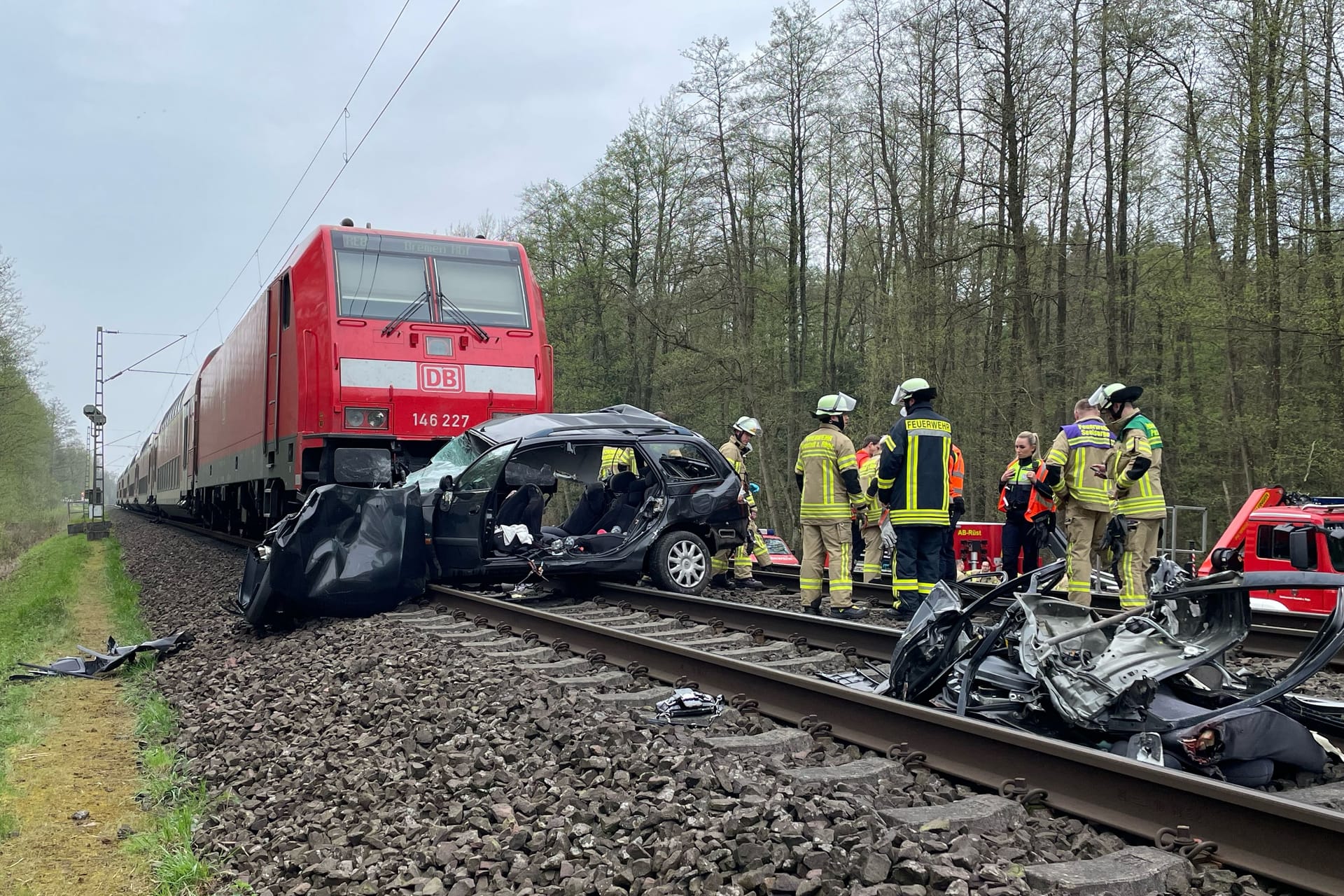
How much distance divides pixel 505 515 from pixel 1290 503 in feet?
28.2

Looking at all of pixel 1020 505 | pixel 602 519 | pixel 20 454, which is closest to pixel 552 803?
pixel 602 519

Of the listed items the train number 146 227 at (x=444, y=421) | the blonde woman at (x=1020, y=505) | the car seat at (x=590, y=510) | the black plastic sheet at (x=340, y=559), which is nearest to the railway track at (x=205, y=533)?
the train number 146 227 at (x=444, y=421)

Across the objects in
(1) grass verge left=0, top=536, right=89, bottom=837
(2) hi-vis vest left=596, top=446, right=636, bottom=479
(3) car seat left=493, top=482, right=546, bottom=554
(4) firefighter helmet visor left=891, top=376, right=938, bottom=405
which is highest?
(4) firefighter helmet visor left=891, top=376, right=938, bottom=405

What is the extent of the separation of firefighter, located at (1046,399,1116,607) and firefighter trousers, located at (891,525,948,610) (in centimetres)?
101

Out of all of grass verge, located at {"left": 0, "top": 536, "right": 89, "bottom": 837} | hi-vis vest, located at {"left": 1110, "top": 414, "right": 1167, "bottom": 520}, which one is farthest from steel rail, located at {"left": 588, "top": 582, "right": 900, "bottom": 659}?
grass verge, located at {"left": 0, "top": 536, "right": 89, "bottom": 837}

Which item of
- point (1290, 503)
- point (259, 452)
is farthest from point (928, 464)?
point (259, 452)

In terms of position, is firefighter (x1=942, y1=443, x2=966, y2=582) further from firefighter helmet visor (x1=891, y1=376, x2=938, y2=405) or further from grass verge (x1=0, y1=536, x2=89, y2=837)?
grass verge (x1=0, y1=536, x2=89, y2=837)

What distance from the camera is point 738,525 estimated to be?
10320 mm

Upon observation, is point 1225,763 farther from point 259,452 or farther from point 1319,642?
point 259,452

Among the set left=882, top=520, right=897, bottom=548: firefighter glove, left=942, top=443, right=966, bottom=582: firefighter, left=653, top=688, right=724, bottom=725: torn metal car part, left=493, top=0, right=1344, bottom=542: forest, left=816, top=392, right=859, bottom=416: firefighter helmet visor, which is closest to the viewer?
left=653, top=688, right=724, bottom=725: torn metal car part

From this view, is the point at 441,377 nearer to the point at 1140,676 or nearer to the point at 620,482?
the point at 620,482

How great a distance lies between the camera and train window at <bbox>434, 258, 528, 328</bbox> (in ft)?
39.6

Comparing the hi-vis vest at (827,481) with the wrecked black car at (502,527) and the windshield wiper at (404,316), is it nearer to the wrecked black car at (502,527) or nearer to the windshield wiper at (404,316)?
the wrecked black car at (502,527)

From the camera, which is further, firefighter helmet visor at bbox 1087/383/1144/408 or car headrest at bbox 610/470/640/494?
car headrest at bbox 610/470/640/494
